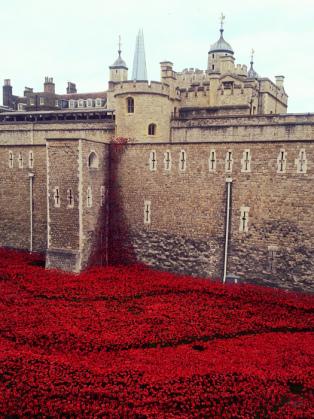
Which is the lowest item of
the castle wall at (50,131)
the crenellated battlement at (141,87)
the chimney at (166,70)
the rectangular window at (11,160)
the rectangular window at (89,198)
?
the rectangular window at (89,198)

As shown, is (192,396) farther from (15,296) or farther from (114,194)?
(114,194)

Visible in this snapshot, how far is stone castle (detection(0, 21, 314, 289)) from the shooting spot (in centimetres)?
2048

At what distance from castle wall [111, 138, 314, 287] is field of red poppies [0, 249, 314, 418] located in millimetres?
1315

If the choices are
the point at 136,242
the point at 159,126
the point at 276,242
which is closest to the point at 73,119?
the point at 159,126

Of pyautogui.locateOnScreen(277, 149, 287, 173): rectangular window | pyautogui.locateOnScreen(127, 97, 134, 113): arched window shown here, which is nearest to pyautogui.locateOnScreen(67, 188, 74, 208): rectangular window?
pyautogui.locateOnScreen(127, 97, 134, 113): arched window

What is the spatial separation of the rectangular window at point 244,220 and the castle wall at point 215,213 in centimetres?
11

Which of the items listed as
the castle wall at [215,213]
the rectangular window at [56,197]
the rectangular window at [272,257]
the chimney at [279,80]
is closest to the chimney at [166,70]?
the chimney at [279,80]

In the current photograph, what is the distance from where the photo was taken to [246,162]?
21.2 m

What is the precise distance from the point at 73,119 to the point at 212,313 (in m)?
22.9

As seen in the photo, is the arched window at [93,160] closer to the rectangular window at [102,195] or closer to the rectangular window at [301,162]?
the rectangular window at [102,195]

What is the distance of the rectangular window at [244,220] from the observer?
69.8 ft

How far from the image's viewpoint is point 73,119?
117 feet

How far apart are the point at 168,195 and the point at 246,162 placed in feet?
14.6

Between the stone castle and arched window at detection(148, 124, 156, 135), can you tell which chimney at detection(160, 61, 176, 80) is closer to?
the stone castle
